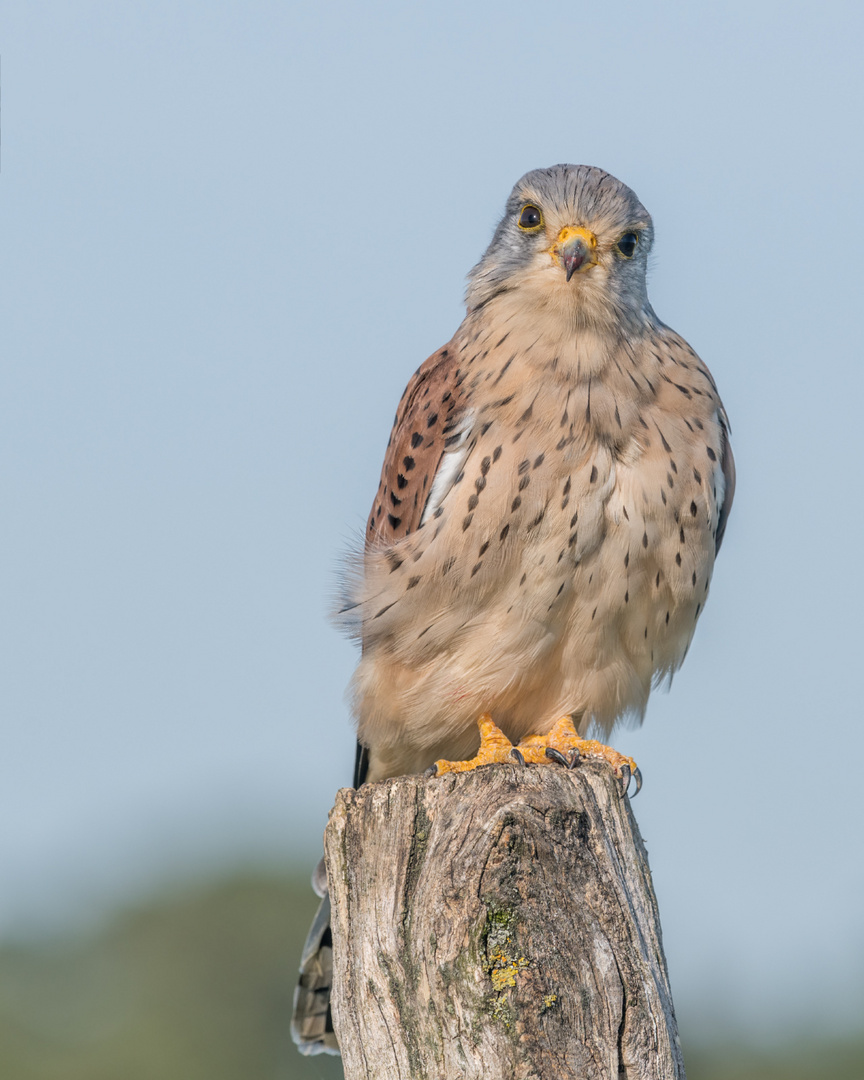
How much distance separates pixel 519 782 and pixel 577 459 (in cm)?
161

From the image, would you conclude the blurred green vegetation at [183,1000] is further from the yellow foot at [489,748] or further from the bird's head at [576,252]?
the bird's head at [576,252]

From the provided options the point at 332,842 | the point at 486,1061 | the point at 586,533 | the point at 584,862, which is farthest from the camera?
the point at 586,533

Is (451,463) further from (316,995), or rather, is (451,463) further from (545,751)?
(316,995)

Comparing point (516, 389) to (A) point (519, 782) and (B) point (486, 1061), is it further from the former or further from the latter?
(B) point (486, 1061)

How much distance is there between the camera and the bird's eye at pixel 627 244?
513 cm

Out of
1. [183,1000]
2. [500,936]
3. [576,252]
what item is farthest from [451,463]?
[183,1000]

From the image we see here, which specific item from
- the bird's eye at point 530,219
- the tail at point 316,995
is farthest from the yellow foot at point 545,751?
the bird's eye at point 530,219

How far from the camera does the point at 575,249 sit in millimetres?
4926

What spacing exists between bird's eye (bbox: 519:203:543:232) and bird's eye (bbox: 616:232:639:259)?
32 cm

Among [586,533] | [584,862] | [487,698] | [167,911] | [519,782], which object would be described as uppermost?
[167,911]

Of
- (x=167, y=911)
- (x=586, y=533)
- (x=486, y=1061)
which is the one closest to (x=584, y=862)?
(x=486, y=1061)

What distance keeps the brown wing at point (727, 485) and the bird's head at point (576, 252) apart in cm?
62

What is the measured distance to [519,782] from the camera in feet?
11.4

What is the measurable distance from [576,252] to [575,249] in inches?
0.5
